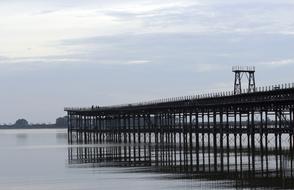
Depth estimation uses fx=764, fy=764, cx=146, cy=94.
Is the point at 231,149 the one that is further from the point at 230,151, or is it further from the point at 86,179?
the point at 86,179

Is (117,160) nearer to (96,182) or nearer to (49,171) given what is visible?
(49,171)

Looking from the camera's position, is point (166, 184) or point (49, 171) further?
point (49, 171)

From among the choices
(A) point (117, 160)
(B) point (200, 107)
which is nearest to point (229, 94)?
(B) point (200, 107)

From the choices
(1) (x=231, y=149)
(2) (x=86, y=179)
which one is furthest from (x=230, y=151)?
(2) (x=86, y=179)

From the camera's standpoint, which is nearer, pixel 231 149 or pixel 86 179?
pixel 86 179

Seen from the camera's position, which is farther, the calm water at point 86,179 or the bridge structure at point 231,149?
the bridge structure at point 231,149

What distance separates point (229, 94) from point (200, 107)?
353 inches

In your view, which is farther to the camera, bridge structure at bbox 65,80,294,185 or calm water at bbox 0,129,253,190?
bridge structure at bbox 65,80,294,185

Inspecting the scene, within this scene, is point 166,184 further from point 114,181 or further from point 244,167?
point 244,167

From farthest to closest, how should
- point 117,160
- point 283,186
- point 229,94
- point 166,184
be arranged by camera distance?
1. point 229,94
2. point 117,160
3. point 166,184
4. point 283,186

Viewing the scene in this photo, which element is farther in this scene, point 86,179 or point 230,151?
point 230,151

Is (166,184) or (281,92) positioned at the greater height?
(281,92)

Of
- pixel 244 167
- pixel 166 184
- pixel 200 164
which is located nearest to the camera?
pixel 166 184

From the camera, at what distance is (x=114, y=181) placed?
44.4m
